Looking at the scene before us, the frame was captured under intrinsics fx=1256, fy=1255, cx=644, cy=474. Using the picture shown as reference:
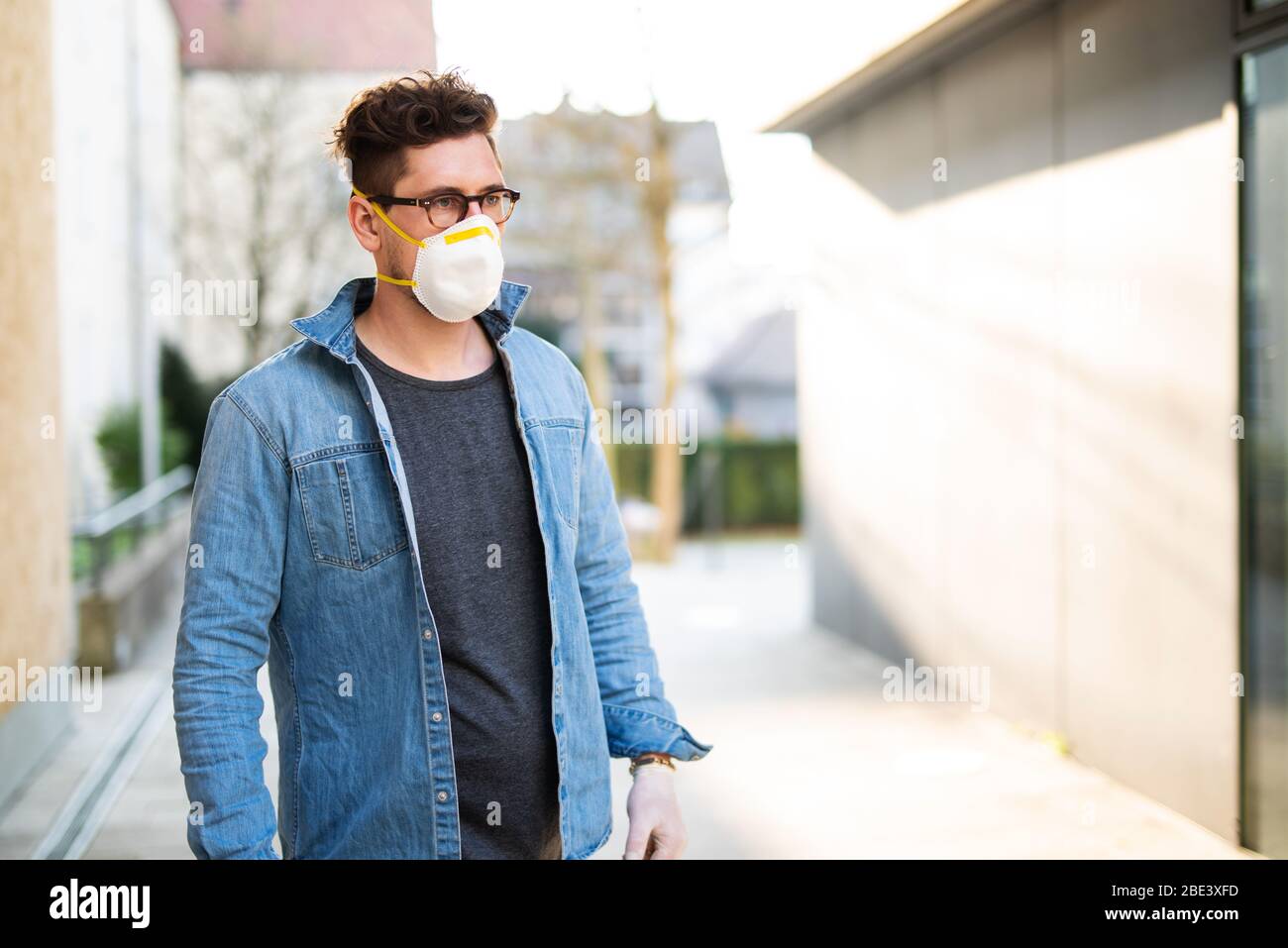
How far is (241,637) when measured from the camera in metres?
1.41

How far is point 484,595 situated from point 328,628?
185mm

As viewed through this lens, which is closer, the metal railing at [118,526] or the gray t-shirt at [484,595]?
the gray t-shirt at [484,595]

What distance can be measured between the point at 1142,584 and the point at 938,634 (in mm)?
1832

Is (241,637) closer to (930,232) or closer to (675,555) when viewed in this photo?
(930,232)

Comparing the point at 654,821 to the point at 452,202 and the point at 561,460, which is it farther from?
the point at 452,202

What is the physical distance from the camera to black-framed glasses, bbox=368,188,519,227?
5.10ft

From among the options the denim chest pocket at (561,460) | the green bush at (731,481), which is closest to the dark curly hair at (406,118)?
the denim chest pocket at (561,460)

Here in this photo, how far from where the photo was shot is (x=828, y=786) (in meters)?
4.40

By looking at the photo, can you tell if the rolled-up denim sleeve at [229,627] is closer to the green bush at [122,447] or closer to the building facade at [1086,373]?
the building facade at [1086,373]

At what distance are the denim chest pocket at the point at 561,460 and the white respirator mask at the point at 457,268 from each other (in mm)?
168

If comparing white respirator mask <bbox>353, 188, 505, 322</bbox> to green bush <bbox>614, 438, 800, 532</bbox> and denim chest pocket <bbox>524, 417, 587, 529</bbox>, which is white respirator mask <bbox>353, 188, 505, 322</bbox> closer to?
denim chest pocket <bbox>524, 417, 587, 529</bbox>

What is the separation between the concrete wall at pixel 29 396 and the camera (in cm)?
434

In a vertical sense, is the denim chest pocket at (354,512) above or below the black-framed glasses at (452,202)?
below

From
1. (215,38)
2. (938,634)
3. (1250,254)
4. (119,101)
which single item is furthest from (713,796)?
(215,38)
